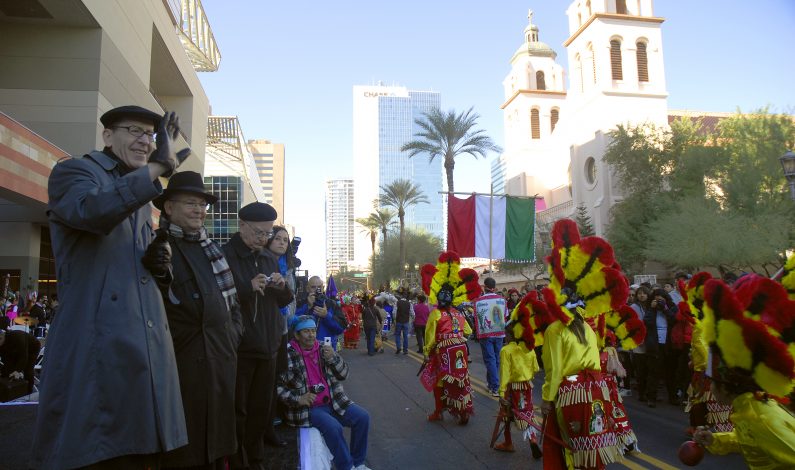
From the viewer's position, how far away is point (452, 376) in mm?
7887

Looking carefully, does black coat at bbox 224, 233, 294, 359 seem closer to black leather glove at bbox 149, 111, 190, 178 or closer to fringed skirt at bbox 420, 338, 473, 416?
black leather glove at bbox 149, 111, 190, 178

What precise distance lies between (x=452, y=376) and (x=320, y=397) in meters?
3.21

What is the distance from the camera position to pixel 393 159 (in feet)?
505

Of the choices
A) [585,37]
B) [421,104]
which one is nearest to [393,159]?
[421,104]

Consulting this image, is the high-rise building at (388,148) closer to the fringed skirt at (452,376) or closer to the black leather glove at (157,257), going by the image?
the fringed skirt at (452,376)

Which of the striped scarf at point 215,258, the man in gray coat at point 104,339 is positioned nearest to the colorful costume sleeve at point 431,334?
the striped scarf at point 215,258

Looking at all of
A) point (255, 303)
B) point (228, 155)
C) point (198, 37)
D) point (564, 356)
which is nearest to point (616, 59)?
point (198, 37)

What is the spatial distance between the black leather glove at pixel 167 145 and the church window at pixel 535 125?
61885 millimetres

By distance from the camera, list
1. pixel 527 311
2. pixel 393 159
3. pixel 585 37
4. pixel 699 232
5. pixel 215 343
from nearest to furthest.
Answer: pixel 215 343
pixel 527 311
pixel 699 232
pixel 585 37
pixel 393 159

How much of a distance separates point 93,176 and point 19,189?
51.2 ft

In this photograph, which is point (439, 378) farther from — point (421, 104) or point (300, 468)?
point (421, 104)

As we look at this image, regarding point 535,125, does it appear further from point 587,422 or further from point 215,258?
point 215,258

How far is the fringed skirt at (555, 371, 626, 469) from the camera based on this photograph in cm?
420

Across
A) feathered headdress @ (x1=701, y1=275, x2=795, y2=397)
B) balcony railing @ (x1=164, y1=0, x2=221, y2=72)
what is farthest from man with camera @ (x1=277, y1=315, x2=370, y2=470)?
balcony railing @ (x1=164, y1=0, x2=221, y2=72)
